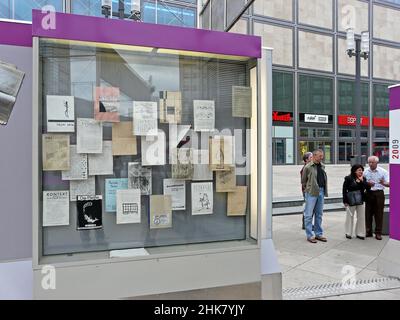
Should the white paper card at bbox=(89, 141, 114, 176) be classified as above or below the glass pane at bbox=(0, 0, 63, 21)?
below

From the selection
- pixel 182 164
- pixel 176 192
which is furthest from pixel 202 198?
pixel 182 164

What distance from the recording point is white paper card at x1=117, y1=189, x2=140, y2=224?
3.17 metres

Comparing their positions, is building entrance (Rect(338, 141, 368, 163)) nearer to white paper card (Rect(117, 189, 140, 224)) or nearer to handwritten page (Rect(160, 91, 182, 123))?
handwritten page (Rect(160, 91, 182, 123))

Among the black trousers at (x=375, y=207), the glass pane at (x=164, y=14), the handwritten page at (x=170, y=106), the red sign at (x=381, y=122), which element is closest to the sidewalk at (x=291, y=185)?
the black trousers at (x=375, y=207)

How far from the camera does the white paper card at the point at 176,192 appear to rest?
10.8ft

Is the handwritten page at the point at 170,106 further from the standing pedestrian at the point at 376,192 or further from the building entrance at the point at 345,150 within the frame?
the building entrance at the point at 345,150

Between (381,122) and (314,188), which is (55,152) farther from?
(381,122)

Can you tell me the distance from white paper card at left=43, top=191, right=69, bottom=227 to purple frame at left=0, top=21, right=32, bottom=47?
3.93ft

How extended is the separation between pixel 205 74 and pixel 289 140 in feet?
91.5

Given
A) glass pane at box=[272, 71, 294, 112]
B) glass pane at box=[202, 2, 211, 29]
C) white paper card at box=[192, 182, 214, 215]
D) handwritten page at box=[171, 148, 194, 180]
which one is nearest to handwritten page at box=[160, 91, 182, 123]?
handwritten page at box=[171, 148, 194, 180]

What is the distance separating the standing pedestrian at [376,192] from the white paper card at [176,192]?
480cm

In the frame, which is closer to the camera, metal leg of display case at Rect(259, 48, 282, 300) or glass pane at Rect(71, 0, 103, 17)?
metal leg of display case at Rect(259, 48, 282, 300)

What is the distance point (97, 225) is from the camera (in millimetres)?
3131

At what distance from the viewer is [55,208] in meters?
2.98
